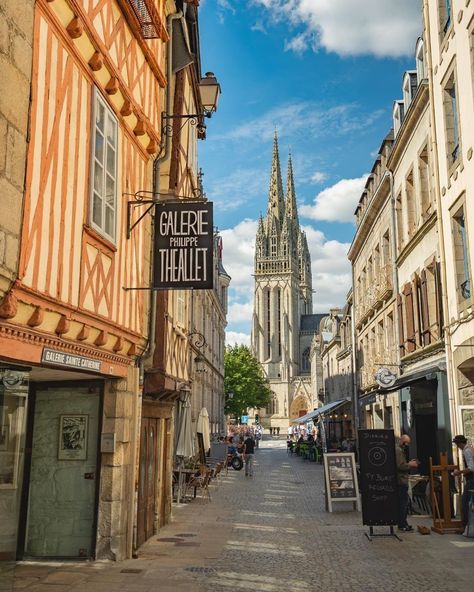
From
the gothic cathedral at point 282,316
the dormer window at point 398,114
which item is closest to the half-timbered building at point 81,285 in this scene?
the dormer window at point 398,114

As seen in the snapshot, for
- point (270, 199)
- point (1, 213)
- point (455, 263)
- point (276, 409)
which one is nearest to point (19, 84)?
point (1, 213)

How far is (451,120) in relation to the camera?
12461mm

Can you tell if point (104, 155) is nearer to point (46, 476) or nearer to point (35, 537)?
point (46, 476)

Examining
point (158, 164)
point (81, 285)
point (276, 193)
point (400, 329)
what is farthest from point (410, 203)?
point (276, 193)

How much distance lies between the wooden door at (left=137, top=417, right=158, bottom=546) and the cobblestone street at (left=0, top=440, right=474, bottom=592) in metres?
0.26

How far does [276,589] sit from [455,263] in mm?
7514

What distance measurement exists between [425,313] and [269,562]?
27.0 ft

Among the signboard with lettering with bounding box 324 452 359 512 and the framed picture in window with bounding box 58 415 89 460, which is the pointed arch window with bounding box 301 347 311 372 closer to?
the signboard with lettering with bounding box 324 452 359 512

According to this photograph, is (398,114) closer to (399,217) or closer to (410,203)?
(399,217)

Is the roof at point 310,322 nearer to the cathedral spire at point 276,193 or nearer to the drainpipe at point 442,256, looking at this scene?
the cathedral spire at point 276,193

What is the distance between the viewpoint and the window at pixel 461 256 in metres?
11.6

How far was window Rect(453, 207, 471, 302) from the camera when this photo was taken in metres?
11.6

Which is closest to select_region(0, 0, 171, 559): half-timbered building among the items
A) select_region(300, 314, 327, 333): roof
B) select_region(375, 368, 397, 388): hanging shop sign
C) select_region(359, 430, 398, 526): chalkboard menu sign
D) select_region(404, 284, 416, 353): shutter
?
select_region(359, 430, 398, 526): chalkboard menu sign

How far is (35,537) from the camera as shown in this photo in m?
7.66
